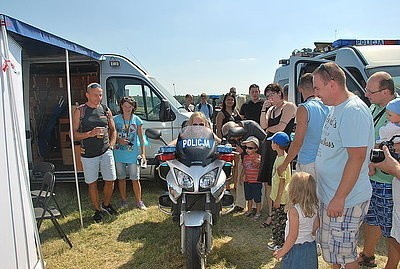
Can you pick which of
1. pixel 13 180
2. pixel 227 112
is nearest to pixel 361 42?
pixel 227 112

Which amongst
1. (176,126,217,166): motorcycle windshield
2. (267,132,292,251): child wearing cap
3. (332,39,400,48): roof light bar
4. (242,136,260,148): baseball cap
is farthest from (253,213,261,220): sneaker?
(332,39,400,48): roof light bar

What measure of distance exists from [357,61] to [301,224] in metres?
3.45

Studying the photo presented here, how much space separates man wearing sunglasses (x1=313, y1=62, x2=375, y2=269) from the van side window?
419 cm

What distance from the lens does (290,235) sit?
2627 millimetres

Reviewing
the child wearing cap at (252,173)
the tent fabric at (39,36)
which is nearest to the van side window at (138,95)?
the tent fabric at (39,36)

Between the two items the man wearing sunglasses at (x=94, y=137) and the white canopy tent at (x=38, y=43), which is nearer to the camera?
the white canopy tent at (x=38, y=43)

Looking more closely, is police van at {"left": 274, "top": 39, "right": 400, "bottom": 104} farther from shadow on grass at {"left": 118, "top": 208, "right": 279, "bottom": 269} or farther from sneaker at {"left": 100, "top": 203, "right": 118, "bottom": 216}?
sneaker at {"left": 100, "top": 203, "right": 118, "bottom": 216}

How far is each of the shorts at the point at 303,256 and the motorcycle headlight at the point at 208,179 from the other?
2.85ft

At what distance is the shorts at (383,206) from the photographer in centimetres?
317

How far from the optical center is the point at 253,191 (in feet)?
16.3

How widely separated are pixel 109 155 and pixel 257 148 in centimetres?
205

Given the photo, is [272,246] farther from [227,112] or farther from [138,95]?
[138,95]

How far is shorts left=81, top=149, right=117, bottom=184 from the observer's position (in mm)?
4879

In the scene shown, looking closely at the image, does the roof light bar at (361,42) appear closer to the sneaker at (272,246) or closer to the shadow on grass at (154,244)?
the sneaker at (272,246)
